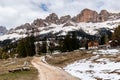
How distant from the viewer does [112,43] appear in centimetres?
15112

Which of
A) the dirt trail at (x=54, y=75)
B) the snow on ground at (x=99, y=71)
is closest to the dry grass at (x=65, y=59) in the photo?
the snow on ground at (x=99, y=71)

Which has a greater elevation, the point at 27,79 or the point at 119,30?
the point at 119,30

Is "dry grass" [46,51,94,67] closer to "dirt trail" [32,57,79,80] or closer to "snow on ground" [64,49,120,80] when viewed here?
"snow on ground" [64,49,120,80]

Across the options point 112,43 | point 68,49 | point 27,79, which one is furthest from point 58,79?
point 68,49

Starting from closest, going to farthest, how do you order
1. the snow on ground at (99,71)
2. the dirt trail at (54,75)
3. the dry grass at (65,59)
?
the snow on ground at (99,71)
the dirt trail at (54,75)
the dry grass at (65,59)

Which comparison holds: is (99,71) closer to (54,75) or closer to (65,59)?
(54,75)

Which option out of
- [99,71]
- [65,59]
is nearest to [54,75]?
[99,71]

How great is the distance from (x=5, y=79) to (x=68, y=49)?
418 feet

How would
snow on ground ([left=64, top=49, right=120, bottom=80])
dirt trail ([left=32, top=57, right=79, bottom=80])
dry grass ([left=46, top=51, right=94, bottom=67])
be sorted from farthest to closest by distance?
dry grass ([left=46, top=51, right=94, bottom=67])
dirt trail ([left=32, top=57, right=79, bottom=80])
snow on ground ([left=64, top=49, right=120, bottom=80])

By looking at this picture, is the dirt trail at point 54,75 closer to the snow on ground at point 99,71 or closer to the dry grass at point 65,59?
the snow on ground at point 99,71

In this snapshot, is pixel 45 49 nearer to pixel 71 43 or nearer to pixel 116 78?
pixel 71 43

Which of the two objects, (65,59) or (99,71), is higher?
(65,59)

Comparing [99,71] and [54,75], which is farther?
[99,71]

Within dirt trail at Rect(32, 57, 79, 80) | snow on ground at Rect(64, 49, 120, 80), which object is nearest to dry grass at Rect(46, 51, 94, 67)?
snow on ground at Rect(64, 49, 120, 80)
